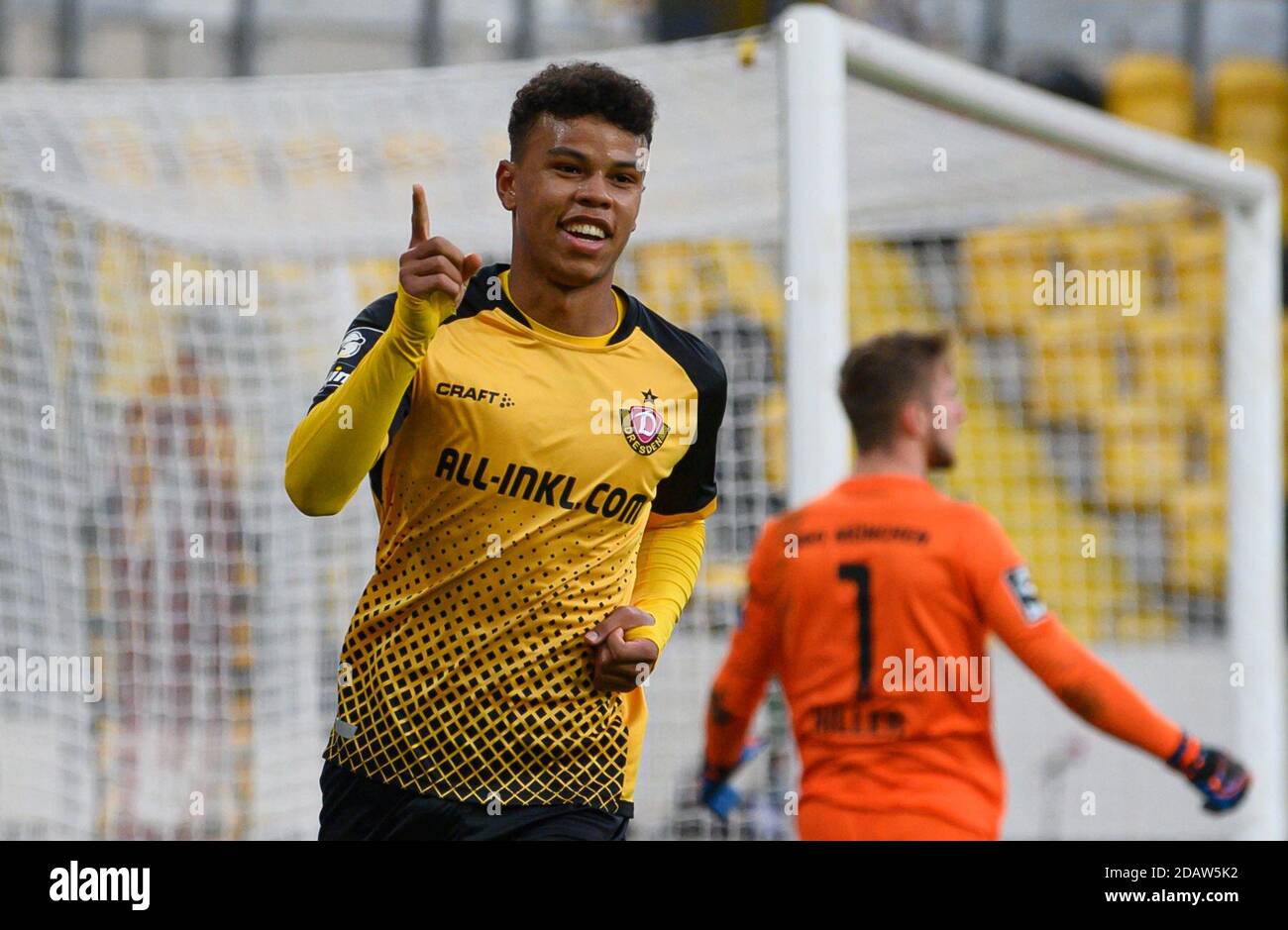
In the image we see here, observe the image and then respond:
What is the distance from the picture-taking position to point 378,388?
1.90 m

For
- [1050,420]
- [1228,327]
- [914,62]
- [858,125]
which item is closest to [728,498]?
[858,125]

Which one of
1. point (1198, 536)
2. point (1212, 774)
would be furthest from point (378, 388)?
point (1198, 536)

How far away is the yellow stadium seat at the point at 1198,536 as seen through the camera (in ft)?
25.2

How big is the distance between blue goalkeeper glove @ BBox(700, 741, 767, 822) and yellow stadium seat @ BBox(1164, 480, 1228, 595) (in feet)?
15.3

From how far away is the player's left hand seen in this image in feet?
6.88

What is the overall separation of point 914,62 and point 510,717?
249 centimetres

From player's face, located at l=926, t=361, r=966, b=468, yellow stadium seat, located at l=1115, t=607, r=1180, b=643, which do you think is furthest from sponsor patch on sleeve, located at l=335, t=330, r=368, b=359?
yellow stadium seat, located at l=1115, t=607, r=1180, b=643

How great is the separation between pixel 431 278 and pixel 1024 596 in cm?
162

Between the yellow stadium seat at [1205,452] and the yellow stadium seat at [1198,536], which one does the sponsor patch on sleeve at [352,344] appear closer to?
the yellow stadium seat at [1198,536]

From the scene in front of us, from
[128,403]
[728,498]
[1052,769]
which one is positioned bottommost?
[1052,769]

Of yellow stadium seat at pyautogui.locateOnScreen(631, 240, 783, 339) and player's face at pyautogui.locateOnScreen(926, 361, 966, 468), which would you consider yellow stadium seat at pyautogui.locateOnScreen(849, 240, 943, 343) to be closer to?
yellow stadium seat at pyautogui.locateOnScreen(631, 240, 783, 339)

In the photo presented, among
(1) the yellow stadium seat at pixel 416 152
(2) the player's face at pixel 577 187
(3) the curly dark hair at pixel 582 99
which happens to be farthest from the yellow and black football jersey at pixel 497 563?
(1) the yellow stadium seat at pixel 416 152
